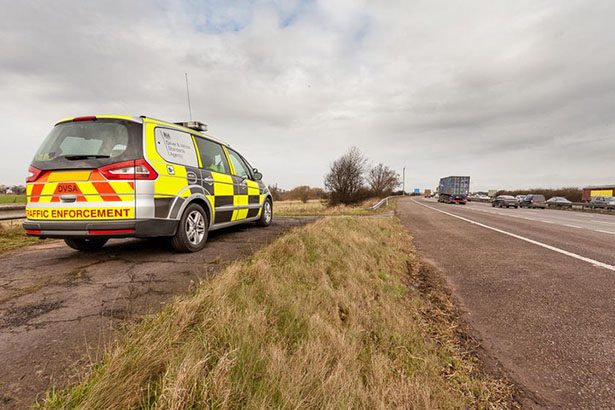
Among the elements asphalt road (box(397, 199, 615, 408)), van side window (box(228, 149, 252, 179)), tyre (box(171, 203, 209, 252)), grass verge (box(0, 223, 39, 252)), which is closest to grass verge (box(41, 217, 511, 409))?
asphalt road (box(397, 199, 615, 408))

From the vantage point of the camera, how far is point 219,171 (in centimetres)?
466

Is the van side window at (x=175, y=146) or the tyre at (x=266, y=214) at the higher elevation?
the van side window at (x=175, y=146)

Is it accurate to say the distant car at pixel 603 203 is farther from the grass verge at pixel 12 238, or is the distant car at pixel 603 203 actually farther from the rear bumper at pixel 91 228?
the grass verge at pixel 12 238

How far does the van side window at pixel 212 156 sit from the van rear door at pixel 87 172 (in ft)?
3.91

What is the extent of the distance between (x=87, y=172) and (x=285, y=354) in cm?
287

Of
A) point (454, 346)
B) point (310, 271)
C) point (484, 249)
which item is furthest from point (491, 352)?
point (484, 249)

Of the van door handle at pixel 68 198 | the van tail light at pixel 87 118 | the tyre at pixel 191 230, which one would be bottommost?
the tyre at pixel 191 230

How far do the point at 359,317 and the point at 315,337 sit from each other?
2.55 feet

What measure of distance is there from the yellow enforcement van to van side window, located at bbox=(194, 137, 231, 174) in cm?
61

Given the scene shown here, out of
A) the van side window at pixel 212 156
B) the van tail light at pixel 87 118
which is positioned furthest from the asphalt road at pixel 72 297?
the van tail light at pixel 87 118

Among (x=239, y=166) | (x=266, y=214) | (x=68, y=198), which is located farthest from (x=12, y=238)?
(x=266, y=214)

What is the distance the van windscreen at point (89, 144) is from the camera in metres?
3.02

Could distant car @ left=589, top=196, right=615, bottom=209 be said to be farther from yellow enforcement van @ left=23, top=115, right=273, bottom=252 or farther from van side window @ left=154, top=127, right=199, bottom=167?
yellow enforcement van @ left=23, top=115, right=273, bottom=252

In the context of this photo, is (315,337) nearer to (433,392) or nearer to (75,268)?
(433,392)
